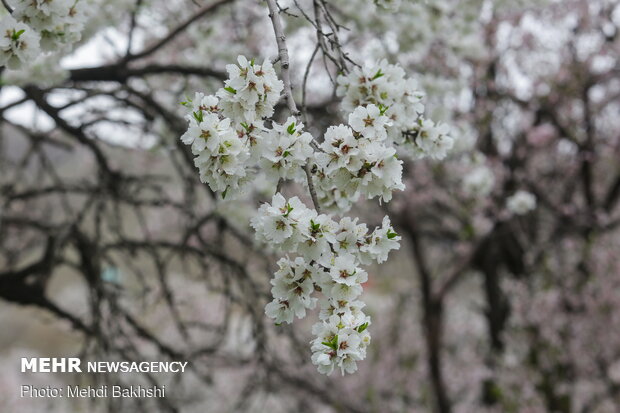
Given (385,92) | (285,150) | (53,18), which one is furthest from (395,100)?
(53,18)

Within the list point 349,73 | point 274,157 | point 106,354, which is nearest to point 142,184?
point 106,354

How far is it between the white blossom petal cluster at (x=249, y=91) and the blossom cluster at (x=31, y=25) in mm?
684

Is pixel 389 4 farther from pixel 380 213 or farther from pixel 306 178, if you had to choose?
pixel 380 213

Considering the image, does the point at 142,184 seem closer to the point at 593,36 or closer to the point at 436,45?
the point at 436,45

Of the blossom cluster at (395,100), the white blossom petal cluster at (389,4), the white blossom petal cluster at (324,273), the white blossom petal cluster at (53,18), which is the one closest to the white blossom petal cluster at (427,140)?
the blossom cluster at (395,100)

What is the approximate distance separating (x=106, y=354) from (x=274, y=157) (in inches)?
90.3

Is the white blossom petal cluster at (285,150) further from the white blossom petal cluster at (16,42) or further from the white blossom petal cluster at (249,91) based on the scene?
the white blossom petal cluster at (16,42)

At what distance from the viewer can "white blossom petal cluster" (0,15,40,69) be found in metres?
1.62

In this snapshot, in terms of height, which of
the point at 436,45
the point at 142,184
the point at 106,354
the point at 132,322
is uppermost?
the point at 436,45

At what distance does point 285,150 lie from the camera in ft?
4.16

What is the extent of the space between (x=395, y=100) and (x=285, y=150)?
0.54m

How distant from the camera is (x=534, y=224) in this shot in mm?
8266

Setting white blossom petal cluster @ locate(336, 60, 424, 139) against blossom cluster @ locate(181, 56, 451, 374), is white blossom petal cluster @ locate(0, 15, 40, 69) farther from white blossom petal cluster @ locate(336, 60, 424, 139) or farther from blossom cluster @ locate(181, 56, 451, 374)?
white blossom petal cluster @ locate(336, 60, 424, 139)

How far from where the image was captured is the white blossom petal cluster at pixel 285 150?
126cm
